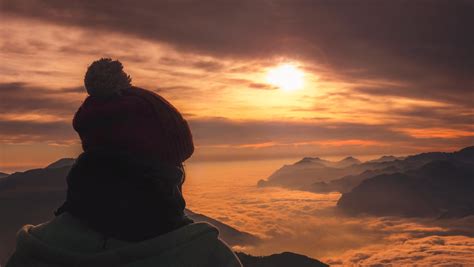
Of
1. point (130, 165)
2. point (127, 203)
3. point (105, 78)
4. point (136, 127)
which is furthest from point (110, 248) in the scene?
point (105, 78)

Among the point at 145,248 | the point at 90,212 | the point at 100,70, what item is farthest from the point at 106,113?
the point at 145,248

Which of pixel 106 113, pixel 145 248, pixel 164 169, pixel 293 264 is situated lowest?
pixel 293 264

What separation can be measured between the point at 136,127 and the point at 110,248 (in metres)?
0.81

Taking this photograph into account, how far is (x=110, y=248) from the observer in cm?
293

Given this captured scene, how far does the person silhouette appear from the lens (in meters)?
2.90

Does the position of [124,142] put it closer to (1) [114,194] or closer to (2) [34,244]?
(1) [114,194]

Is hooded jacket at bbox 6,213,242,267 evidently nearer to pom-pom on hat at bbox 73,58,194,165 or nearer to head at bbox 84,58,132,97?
pom-pom on hat at bbox 73,58,194,165

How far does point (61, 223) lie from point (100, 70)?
113 centimetres

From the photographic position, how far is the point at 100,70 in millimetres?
3375

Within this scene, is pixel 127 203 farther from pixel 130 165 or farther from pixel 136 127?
pixel 136 127

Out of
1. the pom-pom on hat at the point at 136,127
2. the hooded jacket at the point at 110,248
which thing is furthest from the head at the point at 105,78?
the hooded jacket at the point at 110,248

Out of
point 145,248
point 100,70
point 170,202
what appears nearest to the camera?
point 145,248

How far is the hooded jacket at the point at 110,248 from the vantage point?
2.84 m

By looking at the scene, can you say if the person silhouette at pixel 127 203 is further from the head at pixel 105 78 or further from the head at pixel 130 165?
the head at pixel 105 78
